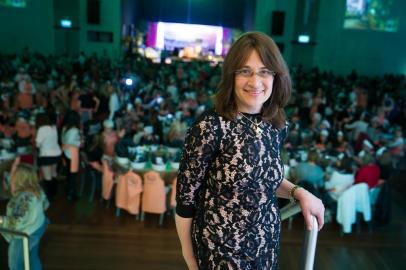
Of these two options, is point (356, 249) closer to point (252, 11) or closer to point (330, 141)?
point (330, 141)

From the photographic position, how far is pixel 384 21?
59.7 ft

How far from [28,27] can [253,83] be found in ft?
58.2

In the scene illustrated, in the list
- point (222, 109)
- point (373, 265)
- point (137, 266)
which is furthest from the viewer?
point (373, 265)

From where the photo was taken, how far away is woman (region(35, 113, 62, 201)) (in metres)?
5.62

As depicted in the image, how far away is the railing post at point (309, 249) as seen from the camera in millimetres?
1112

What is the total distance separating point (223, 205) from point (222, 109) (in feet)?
0.97

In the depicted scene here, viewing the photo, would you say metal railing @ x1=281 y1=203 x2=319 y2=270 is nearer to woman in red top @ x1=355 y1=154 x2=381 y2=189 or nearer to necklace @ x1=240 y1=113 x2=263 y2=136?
necklace @ x1=240 y1=113 x2=263 y2=136

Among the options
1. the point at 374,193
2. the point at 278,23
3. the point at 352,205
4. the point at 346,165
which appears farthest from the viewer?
the point at 278,23

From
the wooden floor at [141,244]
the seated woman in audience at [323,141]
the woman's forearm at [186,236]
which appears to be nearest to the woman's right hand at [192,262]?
the woman's forearm at [186,236]

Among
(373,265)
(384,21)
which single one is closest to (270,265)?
(373,265)

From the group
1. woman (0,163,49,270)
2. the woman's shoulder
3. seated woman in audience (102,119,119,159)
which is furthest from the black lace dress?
seated woman in audience (102,119,119,159)

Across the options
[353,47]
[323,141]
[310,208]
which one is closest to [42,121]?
[323,141]

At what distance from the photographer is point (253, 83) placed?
4.26ft

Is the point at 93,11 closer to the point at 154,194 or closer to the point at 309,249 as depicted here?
the point at 154,194
